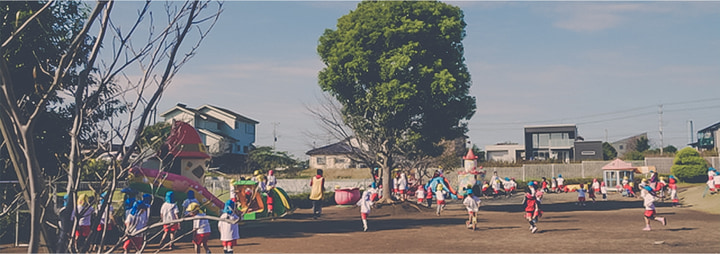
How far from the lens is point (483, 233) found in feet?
54.8

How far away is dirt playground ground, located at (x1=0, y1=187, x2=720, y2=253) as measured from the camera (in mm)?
13680

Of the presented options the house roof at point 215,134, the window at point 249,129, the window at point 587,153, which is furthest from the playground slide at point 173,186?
the window at point 587,153

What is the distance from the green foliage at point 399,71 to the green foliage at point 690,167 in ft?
68.1

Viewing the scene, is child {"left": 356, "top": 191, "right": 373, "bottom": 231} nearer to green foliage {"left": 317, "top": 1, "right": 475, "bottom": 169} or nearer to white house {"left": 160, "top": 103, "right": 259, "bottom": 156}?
green foliage {"left": 317, "top": 1, "right": 475, "bottom": 169}

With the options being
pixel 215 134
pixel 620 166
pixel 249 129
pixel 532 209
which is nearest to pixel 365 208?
pixel 532 209

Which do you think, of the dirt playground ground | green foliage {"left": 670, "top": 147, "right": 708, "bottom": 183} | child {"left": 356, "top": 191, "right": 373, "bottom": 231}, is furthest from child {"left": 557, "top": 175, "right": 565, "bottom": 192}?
child {"left": 356, "top": 191, "right": 373, "bottom": 231}

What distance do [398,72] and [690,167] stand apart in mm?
25083

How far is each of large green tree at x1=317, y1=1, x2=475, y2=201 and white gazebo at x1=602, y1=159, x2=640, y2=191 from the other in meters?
17.8

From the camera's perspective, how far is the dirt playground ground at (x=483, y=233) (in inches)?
539

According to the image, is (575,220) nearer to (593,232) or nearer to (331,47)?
(593,232)

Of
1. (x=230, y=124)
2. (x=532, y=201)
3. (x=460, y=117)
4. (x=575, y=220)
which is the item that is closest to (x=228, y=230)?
(x=532, y=201)

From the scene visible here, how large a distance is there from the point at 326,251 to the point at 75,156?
10527mm

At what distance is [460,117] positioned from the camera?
25.7 metres

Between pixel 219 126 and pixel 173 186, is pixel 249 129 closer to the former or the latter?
pixel 219 126
